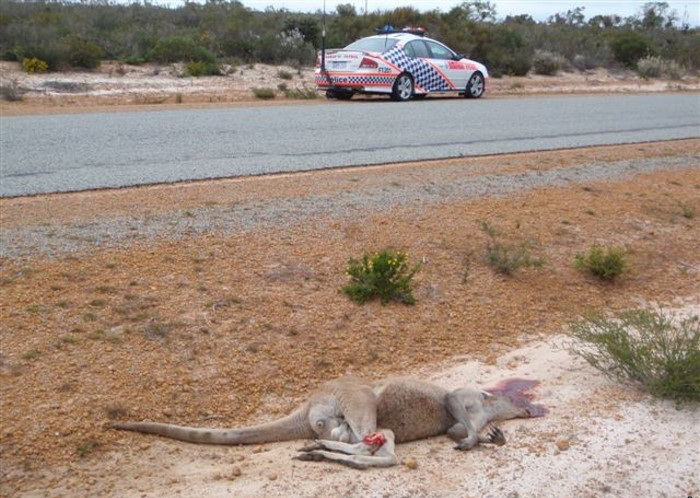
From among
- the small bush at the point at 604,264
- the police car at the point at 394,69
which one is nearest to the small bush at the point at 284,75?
the police car at the point at 394,69

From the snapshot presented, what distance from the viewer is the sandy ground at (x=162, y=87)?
2008 cm

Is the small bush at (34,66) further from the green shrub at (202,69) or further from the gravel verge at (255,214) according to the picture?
the gravel verge at (255,214)

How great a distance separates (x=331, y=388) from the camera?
5.40 meters

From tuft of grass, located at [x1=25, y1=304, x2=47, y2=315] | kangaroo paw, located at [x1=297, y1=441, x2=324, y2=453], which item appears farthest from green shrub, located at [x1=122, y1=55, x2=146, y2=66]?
kangaroo paw, located at [x1=297, y1=441, x2=324, y2=453]

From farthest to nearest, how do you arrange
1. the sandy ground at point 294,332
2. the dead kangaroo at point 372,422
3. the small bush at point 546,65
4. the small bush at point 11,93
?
the small bush at point 546,65, the small bush at point 11,93, the dead kangaroo at point 372,422, the sandy ground at point 294,332

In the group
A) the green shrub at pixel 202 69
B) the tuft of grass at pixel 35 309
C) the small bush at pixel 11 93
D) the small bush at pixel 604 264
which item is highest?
the green shrub at pixel 202 69

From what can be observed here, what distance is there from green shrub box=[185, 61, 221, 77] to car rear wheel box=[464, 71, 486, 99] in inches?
317

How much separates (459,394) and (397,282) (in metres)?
2.04

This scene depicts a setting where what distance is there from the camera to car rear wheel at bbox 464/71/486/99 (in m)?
24.0

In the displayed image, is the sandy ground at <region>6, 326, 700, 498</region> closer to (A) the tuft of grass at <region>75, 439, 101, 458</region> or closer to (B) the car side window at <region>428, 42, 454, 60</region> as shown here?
(A) the tuft of grass at <region>75, 439, 101, 458</region>

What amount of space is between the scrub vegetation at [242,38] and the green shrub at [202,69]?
59mm

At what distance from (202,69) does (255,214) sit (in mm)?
19534

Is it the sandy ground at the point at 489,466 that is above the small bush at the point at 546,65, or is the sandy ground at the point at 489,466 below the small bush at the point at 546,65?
below

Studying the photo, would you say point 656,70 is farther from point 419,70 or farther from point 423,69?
point 419,70
